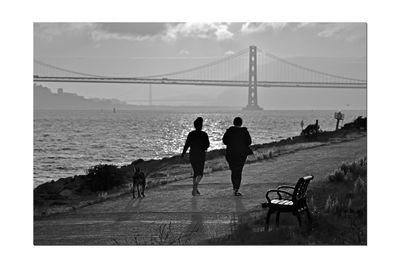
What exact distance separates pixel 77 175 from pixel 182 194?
8.81ft

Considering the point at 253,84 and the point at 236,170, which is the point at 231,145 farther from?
the point at 253,84

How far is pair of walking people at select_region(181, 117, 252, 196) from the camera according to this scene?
31.7 feet

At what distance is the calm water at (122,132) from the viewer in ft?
33.7

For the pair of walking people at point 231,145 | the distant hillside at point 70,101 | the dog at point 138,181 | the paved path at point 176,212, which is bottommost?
the paved path at point 176,212

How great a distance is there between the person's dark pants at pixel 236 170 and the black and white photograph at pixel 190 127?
23 mm

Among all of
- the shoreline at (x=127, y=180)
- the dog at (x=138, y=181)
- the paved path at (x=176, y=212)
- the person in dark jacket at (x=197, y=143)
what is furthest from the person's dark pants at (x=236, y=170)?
the dog at (x=138, y=181)

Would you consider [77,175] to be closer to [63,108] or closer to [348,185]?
→ [63,108]

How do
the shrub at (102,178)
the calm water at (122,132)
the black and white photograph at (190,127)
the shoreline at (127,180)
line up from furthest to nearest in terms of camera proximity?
1. the shrub at (102,178)
2. the shoreline at (127,180)
3. the calm water at (122,132)
4. the black and white photograph at (190,127)

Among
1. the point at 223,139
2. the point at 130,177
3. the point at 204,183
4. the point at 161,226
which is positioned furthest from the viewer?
the point at 130,177

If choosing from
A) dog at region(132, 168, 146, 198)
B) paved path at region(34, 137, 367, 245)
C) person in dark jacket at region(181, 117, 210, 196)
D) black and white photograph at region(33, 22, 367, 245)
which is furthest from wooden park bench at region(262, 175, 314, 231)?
dog at region(132, 168, 146, 198)

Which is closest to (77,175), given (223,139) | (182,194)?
(182,194)

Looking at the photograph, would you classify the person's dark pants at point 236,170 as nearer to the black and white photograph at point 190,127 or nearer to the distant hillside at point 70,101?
the black and white photograph at point 190,127

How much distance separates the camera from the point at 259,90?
35.4 feet

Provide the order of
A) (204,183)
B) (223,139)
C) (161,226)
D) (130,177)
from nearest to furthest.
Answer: (161,226) < (223,139) < (204,183) < (130,177)
